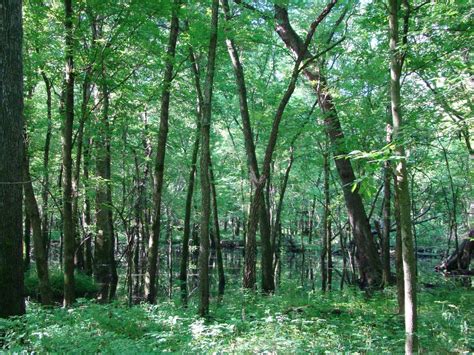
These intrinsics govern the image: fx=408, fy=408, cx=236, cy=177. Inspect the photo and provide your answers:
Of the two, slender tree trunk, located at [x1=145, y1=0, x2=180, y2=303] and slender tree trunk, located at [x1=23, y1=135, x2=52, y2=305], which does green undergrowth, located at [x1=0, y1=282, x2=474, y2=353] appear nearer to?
slender tree trunk, located at [x1=145, y1=0, x2=180, y2=303]

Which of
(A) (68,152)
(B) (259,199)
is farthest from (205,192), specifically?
(A) (68,152)

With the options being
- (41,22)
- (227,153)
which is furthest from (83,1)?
(227,153)

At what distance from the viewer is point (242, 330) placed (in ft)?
20.5

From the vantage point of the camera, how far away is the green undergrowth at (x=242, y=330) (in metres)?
4.58

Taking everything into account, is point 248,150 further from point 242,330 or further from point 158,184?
point 242,330

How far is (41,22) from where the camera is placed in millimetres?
9703

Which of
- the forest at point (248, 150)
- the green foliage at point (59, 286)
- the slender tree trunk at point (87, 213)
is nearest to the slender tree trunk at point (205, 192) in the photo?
the forest at point (248, 150)

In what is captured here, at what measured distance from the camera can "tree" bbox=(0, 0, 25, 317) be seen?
548cm

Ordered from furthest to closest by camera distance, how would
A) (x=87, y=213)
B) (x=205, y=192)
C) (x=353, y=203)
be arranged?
(x=87, y=213)
(x=353, y=203)
(x=205, y=192)

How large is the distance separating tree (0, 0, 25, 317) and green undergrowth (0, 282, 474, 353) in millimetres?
476

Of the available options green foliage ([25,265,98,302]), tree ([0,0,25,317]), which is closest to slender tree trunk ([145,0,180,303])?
tree ([0,0,25,317])

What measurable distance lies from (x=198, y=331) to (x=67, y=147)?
4.68 meters

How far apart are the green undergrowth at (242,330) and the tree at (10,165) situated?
0.48 m

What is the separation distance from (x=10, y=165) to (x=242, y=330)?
4.10 m
